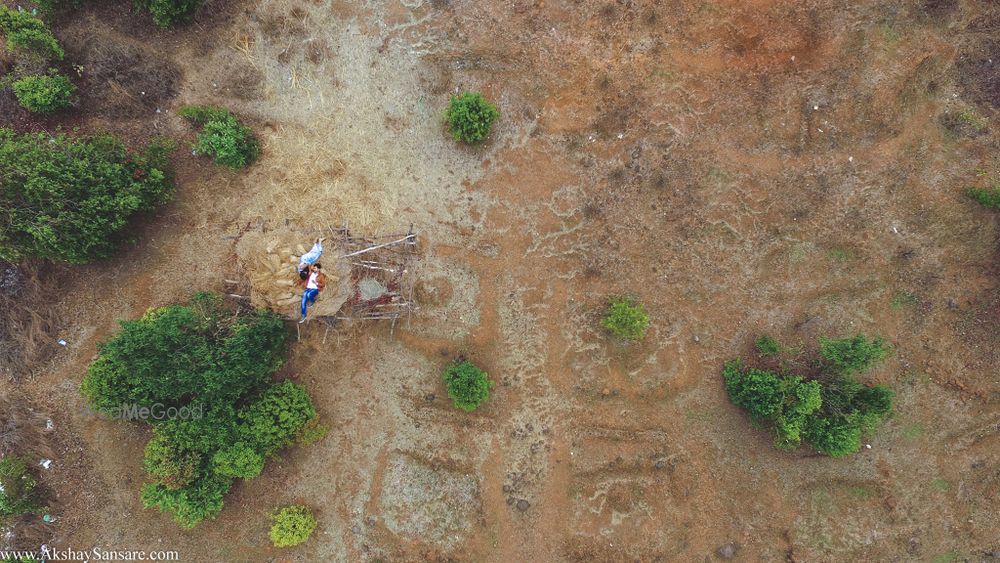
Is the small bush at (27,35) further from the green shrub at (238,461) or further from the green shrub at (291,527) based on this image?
the green shrub at (291,527)

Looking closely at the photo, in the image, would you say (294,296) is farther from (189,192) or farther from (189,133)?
(189,133)

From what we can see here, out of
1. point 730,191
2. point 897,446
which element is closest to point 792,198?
point 730,191

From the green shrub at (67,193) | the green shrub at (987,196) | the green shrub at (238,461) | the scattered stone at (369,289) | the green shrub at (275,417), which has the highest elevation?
the green shrub at (67,193)

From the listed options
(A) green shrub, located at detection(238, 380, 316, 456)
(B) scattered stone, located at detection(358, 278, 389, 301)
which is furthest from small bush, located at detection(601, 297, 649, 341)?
(A) green shrub, located at detection(238, 380, 316, 456)

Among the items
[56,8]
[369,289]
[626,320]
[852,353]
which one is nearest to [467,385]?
[369,289]

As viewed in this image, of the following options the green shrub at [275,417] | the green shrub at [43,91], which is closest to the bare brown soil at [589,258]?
the green shrub at [43,91]
